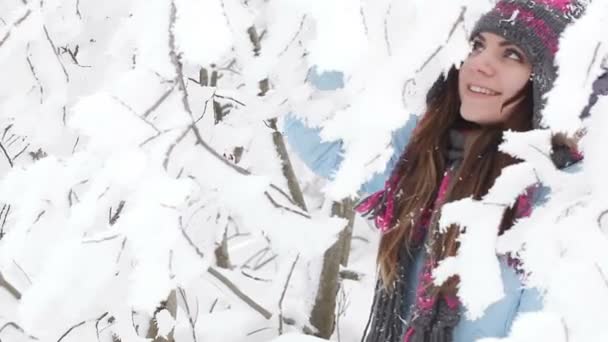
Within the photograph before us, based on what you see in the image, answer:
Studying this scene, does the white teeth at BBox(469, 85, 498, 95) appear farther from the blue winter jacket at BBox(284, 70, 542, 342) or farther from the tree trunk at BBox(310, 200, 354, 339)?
the tree trunk at BBox(310, 200, 354, 339)

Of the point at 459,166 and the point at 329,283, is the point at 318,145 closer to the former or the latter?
the point at 459,166

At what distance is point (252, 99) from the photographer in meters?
2.14

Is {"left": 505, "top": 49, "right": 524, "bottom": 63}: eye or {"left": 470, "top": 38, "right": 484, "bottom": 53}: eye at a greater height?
{"left": 470, "top": 38, "right": 484, "bottom": 53}: eye

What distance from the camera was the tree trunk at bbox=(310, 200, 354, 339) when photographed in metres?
2.53

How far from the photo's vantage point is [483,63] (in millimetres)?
1727

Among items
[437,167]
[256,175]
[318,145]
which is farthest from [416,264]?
[256,175]

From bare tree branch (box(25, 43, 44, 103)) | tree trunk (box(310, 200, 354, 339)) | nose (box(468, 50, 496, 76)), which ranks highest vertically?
bare tree branch (box(25, 43, 44, 103))

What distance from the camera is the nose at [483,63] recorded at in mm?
1711

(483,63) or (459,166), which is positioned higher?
(483,63)

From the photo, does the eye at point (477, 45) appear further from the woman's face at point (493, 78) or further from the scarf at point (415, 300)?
the scarf at point (415, 300)

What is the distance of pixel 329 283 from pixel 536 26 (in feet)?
4.17

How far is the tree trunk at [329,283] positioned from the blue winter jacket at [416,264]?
0.32 m

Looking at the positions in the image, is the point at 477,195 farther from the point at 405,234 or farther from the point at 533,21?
the point at 533,21

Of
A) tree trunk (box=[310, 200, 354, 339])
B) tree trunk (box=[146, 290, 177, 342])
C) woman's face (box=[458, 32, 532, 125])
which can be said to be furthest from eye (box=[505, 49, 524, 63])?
tree trunk (box=[146, 290, 177, 342])
